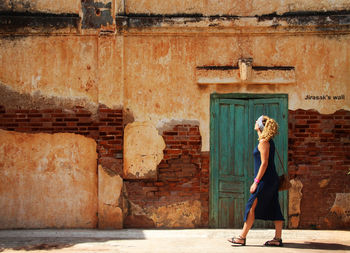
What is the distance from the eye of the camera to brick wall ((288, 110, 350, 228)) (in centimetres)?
734

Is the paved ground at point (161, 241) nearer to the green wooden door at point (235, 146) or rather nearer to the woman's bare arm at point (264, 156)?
the green wooden door at point (235, 146)

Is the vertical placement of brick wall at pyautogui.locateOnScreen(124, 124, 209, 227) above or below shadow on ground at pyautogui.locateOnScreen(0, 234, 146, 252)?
above

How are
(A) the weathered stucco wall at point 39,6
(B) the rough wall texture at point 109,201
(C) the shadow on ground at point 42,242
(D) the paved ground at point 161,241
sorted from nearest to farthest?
(D) the paved ground at point 161,241 < (C) the shadow on ground at point 42,242 < (B) the rough wall texture at point 109,201 < (A) the weathered stucco wall at point 39,6

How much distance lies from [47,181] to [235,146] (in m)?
3.11

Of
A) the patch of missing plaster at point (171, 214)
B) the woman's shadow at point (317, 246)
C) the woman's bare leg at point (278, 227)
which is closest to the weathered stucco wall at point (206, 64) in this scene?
the patch of missing plaster at point (171, 214)

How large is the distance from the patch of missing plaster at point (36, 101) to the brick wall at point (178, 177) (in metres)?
1.41

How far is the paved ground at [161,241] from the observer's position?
20.0 feet

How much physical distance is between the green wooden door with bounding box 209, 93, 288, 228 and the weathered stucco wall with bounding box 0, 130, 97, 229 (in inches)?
78.2

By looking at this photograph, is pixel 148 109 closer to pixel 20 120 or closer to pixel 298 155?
pixel 20 120

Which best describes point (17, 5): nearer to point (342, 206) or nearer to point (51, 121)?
point (51, 121)

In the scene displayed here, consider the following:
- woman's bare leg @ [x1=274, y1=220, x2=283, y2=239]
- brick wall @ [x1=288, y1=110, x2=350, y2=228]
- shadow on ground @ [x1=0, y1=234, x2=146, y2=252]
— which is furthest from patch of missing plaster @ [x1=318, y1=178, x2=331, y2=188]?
shadow on ground @ [x1=0, y1=234, x2=146, y2=252]

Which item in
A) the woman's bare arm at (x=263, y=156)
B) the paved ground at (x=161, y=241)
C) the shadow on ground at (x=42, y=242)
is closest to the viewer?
the woman's bare arm at (x=263, y=156)

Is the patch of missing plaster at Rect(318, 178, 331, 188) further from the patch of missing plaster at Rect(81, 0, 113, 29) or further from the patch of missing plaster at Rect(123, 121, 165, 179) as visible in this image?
the patch of missing plaster at Rect(81, 0, 113, 29)

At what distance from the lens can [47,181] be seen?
7.38 meters
